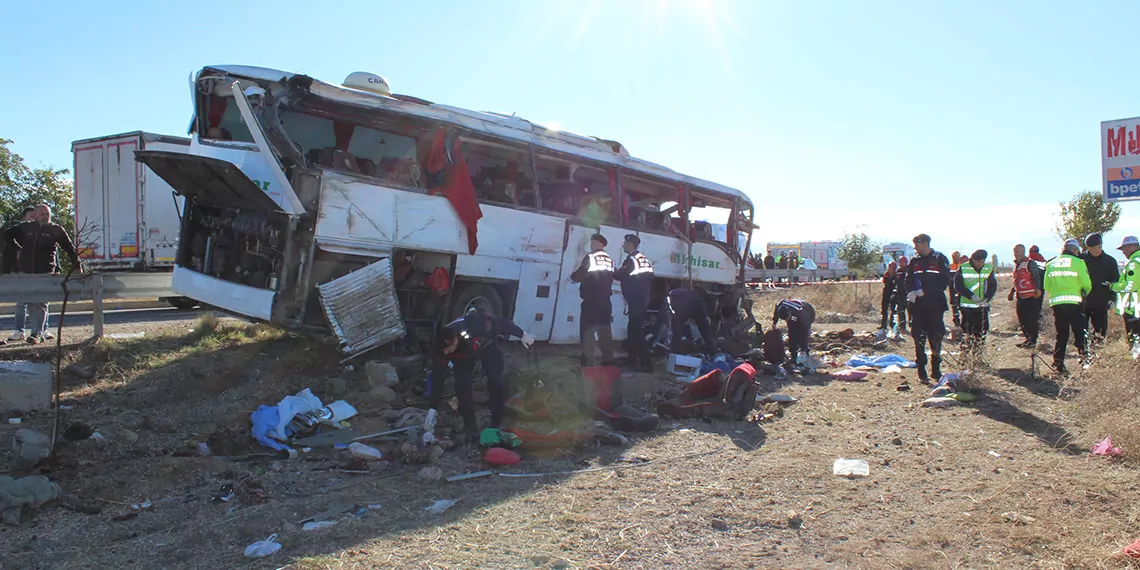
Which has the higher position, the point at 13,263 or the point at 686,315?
the point at 13,263

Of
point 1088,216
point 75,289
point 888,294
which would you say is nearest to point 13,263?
point 75,289

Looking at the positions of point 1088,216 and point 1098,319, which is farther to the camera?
point 1088,216

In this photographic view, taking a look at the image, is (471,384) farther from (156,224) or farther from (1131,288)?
(156,224)

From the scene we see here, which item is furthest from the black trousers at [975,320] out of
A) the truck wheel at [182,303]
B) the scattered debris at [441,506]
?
the truck wheel at [182,303]

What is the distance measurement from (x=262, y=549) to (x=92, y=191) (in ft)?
45.0

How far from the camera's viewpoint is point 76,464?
5.04m

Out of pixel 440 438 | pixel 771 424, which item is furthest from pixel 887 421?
pixel 440 438

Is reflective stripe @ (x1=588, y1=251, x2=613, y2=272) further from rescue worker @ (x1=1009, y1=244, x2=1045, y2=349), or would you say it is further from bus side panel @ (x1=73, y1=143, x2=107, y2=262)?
bus side panel @ (x1=73, y1=143, x2=107, y2=262)

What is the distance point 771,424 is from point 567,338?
338 centimetres

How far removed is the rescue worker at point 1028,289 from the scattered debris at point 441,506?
29.7 ft

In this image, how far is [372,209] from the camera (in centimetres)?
713

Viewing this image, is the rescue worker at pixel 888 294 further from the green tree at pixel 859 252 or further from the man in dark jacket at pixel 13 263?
the green tree at pixel 859 252

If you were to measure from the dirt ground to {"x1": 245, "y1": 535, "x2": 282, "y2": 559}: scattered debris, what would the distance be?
0.05 meters

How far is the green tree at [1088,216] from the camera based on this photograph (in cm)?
3466
